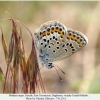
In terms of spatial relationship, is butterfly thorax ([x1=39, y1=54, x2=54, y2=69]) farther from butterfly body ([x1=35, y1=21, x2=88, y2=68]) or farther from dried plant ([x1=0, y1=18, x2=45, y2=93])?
dried plant ([x1=0, y1=18, x2=45, y2=93])

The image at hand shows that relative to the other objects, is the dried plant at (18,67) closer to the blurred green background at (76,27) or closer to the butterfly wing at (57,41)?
the butterfly wing at (57,41)

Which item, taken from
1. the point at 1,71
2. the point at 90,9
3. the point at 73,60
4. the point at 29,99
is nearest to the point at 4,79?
the point at 1,71

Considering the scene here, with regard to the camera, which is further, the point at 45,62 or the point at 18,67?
the point at 45,62

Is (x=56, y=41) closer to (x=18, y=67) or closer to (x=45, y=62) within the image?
(x=45, y=62)

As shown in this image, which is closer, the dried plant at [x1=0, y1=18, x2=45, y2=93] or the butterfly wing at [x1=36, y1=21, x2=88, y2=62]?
the dried plant at [x1=0, y1=18, x2=45, y2=93]

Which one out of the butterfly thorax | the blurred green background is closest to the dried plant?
the butterfly thorax

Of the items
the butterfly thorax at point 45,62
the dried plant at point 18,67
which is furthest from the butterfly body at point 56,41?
the dried plant at point 18,67

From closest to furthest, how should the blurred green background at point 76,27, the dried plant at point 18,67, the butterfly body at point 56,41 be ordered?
the dried plant at point 18,67 < the butterfly body at point 56,41 < the blurred green background at point 76,27

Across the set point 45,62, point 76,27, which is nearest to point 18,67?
point 45,62

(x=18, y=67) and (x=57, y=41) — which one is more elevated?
(x=57, y=41)
